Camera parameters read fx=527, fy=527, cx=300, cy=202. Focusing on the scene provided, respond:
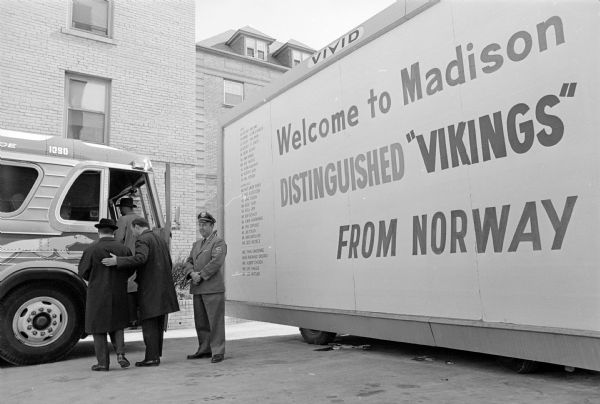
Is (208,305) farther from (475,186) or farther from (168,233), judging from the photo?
(475,186)

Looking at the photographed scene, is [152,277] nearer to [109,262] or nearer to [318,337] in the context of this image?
[109,262]

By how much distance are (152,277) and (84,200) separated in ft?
5.10

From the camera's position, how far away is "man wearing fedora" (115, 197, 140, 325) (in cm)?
621

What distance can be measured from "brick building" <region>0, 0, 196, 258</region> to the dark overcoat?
7037mm

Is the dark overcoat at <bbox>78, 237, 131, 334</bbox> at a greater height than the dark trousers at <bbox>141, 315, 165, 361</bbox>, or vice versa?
the dark overcoat at <bbox>78, 237, 131, 334</bbox>

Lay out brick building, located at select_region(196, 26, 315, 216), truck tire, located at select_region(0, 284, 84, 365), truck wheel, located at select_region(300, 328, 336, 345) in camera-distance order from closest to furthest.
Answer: truck tire, located at select_region(0, 284, 84, 365)
truck wheel, located at select_region(300, 328, 336, 345)
brick building, located at select_region(196, 26, 315, 216)

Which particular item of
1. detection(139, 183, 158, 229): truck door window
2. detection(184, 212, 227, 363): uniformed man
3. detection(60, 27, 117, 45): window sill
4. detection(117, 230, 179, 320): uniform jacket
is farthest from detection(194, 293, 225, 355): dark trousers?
detection(60, 27, 117, 45): window sill

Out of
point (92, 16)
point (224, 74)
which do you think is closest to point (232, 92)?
point (224, 74)

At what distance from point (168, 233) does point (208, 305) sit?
57.9 inches

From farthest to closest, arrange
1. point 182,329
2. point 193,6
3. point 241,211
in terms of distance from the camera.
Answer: point 193,6 < point 182,329 < point 241,211

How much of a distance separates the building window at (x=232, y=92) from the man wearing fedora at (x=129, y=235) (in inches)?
667

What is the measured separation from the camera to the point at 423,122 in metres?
5.00

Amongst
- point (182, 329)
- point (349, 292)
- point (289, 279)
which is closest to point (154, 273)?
point (289, 279)

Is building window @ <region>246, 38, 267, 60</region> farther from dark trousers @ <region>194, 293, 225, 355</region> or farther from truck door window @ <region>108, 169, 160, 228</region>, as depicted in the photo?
dark trousers @ <region>194, 293, 225, 355</region>
